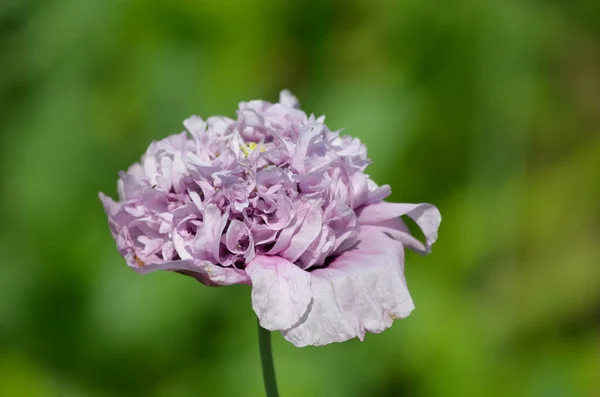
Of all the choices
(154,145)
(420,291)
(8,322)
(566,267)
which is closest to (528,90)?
(566,267)

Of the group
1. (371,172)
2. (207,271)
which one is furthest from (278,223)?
(371,172)

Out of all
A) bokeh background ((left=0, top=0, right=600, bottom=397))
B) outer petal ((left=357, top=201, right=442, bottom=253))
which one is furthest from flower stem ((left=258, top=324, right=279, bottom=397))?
bokeh background ((left=0, top=0, right=600, bottom=397))

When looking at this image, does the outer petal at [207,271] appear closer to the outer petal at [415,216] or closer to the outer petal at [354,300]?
the outer petal at [354,300]

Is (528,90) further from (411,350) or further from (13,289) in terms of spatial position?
(13,289)

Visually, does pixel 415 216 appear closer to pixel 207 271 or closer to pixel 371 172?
pixel 207 271

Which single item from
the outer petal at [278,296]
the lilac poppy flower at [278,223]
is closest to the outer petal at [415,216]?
the lilac poppy flower at [278,223]

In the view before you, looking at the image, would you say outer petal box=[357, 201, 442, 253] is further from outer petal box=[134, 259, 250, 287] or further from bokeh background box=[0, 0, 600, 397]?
bokeh background box=[0, 0, 600, 397]
